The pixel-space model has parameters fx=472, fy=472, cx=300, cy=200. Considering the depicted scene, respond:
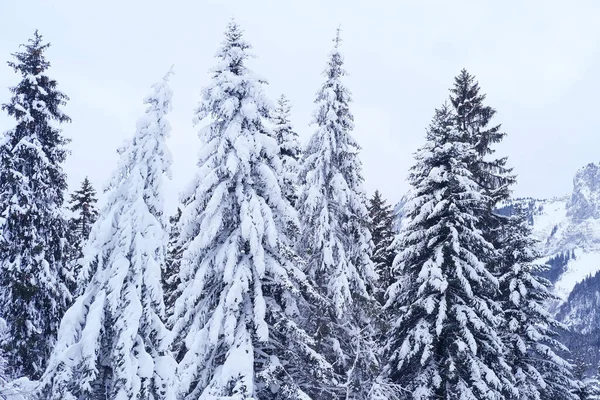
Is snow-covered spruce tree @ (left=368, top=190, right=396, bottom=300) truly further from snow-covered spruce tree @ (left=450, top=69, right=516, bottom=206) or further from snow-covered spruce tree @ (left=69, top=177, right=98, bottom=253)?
snow-covered spruce tree @ (left=69, top=177, right=98, bottom=253)

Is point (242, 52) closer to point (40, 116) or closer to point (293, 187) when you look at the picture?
point (293, 187)

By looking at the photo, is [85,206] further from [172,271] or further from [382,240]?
[382,240]

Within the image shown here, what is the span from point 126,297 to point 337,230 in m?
9.12

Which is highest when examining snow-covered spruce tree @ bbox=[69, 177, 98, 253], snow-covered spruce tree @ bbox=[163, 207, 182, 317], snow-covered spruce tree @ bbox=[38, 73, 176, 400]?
snow-covered spruce tree @ bbox=[69, 177, 98, 253]

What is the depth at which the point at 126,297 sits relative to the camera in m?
13.0

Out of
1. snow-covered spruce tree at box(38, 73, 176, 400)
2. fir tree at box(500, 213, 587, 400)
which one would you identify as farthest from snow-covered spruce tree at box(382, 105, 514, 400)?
snow-covered spruce tree at box(38, 73, 176, 400)

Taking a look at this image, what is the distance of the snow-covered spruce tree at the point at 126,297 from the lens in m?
12.4

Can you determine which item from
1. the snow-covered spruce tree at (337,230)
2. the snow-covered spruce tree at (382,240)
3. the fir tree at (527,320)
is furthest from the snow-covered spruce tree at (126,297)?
the fir tree at (527,320)

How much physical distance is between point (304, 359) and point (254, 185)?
5.97 metres

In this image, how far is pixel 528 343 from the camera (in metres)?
25.1

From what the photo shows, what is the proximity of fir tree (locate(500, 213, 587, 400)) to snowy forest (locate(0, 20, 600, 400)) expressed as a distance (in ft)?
0.34

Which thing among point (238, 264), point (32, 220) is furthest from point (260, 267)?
point (32, 220)

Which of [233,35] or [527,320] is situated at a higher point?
[233,35]

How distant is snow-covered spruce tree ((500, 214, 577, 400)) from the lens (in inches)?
936
